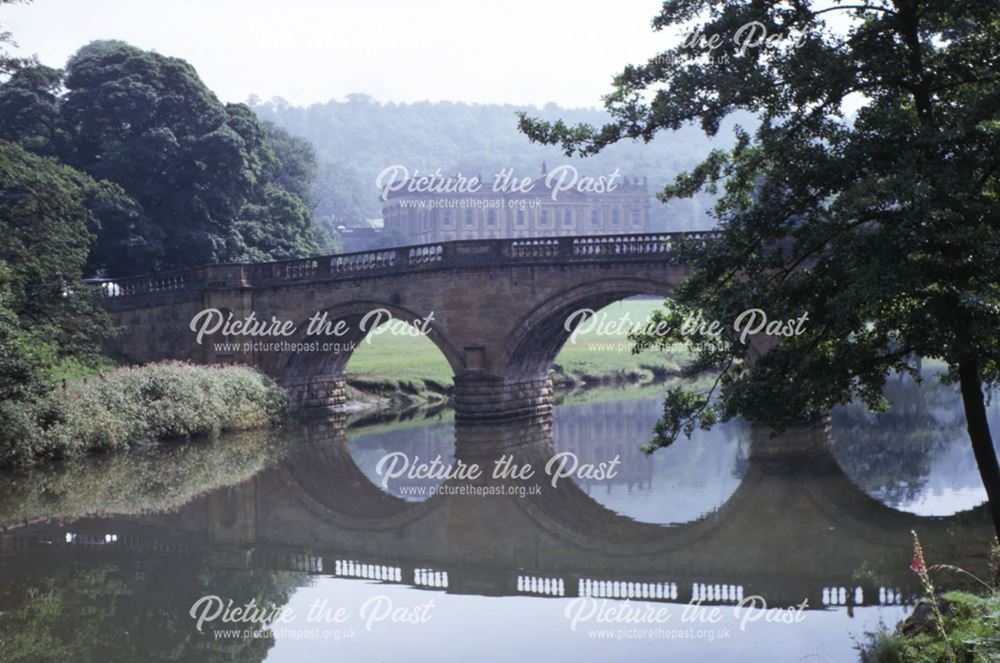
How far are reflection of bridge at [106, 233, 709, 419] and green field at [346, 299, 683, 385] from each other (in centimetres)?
391

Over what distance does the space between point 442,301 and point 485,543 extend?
48.0 feet

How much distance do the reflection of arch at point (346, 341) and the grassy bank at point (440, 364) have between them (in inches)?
109

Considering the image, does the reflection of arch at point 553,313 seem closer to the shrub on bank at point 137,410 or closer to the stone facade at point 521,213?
the shrub on bank at point 137,410

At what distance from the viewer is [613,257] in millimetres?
29047

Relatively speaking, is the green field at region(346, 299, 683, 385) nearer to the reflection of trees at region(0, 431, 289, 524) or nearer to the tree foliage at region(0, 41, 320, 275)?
the tree foliage at region(0, 41, 320, 275)

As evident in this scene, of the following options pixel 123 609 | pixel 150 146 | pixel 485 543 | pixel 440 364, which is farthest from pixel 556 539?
pixel 150 146

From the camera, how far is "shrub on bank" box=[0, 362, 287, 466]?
22.5 m

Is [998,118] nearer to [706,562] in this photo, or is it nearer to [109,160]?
[706,562]

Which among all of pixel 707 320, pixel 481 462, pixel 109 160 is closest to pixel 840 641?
pixel 707 320

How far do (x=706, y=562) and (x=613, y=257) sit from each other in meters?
14.6

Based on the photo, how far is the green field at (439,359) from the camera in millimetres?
39375

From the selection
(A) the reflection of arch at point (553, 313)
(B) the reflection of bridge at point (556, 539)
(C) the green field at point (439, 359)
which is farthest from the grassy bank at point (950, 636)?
(C) the green field at point (439, 359)

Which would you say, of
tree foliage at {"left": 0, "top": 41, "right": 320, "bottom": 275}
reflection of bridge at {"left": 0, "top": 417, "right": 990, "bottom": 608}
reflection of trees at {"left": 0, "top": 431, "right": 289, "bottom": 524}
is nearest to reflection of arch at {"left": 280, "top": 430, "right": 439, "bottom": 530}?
reflection of bridge at {"left": 0, "top": 417, "right": 990, "bottom": 608}

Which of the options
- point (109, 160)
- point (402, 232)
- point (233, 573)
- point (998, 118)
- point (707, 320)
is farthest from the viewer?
point (402, 232)
